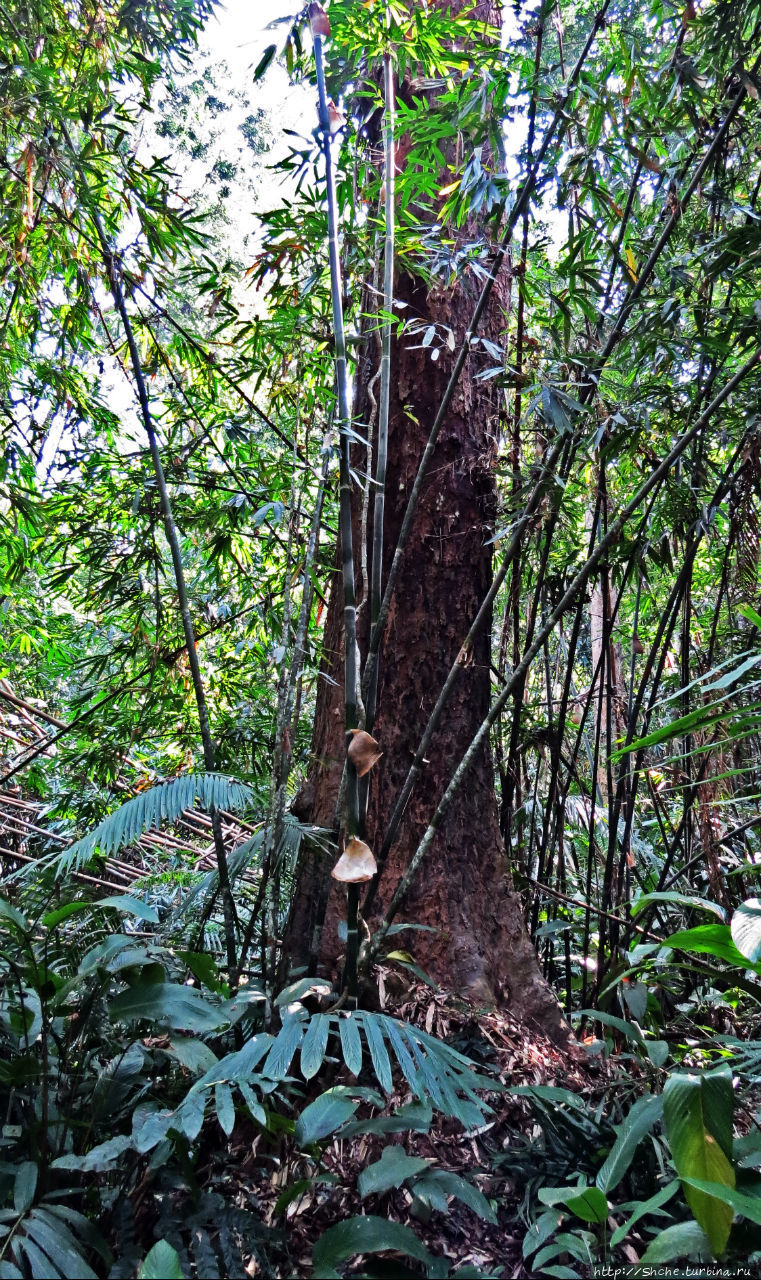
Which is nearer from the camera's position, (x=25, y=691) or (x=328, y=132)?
(x=328, y=132)

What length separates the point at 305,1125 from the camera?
100cm

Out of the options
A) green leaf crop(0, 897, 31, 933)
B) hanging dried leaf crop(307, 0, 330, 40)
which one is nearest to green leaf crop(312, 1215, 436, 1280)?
green leaf crop(0, 897, 31, 933)

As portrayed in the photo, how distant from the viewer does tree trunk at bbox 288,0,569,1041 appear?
5.06 ft

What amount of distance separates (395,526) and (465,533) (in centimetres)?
17

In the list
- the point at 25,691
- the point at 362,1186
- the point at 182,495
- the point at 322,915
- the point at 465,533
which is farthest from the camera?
the point at 25,691

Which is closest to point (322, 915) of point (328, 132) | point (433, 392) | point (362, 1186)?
point (362, 1186)

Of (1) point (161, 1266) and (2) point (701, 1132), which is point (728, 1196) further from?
(1) point (161, 1266)

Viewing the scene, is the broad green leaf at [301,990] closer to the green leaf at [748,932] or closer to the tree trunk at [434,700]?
the tree trunk at [434,700]

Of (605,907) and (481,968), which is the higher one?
(605,907)

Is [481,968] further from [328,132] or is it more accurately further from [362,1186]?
[328,132]

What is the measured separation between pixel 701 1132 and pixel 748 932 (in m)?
0.25

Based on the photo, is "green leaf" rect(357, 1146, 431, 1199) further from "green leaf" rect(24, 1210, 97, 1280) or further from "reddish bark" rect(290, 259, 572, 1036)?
"reddish bark" rect(290, 259, 572, 1036)

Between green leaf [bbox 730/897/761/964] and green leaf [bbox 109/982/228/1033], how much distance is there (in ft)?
2.44

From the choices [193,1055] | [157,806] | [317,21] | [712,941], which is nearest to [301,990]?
[193,1055]
